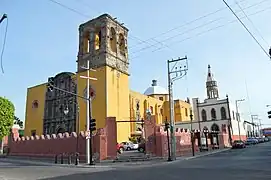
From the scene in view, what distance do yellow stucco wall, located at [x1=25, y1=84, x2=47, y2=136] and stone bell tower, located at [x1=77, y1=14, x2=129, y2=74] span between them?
36.9 ft

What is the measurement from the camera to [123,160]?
25.3 meters

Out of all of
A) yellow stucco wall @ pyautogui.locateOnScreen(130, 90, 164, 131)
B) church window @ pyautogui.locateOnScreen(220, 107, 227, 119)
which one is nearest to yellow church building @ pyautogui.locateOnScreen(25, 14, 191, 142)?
yellow stucco wall @ pyautogui.locateOnScreen(130, 90, 164, 131)

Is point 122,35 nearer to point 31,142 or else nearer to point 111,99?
point 111,99

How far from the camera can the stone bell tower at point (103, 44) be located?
45.6 metres

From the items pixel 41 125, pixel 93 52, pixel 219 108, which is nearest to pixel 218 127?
pixel 219 108

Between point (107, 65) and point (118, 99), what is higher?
point (107, 65)

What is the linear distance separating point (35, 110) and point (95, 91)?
55.4 ft

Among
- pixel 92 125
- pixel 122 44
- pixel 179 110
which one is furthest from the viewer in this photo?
pixel 179 110

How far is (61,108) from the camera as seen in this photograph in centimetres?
4941

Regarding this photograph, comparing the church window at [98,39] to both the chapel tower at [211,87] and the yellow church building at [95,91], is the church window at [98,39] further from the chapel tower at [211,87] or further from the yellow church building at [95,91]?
the chapel tower at [211,87]

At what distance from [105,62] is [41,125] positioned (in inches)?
719

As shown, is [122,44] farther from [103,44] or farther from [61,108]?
[61,108]

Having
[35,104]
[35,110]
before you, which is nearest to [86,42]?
[35,104]

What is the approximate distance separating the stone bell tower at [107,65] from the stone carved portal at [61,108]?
2.35m
